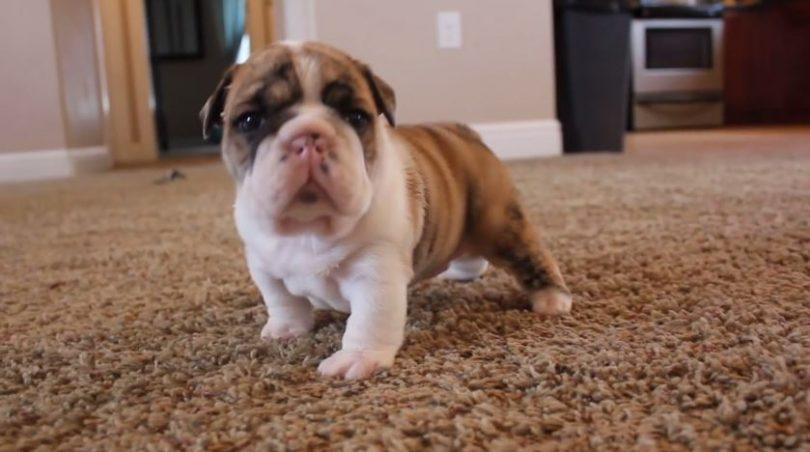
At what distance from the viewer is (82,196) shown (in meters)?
2.21

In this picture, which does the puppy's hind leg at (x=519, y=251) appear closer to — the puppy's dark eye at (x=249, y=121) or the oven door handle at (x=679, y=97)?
the puppy's dark eye at (x=249, y=121)

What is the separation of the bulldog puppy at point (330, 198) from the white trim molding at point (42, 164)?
251cm

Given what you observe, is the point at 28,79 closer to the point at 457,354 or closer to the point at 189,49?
the point at 457,354

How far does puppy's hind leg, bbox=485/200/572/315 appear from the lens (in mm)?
879

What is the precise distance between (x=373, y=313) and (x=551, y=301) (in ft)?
0.76

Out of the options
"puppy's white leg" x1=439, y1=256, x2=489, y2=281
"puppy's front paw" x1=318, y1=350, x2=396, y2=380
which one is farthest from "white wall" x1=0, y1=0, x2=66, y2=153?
"puppy's front paw" x1=318, y1=350, x2=396, y2=380

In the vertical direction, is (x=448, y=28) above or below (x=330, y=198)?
above

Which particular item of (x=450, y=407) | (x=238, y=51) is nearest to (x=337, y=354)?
(x=450, y=407)

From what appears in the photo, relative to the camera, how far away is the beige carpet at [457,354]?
52cm

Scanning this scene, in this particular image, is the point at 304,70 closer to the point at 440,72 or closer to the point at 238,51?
the point at 440,72

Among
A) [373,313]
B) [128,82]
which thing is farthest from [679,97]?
[373,313]

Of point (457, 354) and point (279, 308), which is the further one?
point (279, 308)

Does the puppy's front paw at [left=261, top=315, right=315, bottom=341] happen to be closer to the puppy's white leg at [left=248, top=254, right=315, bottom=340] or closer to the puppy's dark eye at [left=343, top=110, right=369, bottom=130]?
the puppy's white leg at [left=248, top=254, right=315, bottom=340]

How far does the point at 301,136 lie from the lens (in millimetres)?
657
